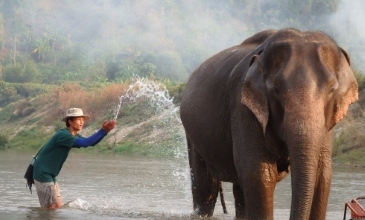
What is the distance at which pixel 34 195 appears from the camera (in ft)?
46.4

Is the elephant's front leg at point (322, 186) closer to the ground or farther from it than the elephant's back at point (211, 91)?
closer to the ground

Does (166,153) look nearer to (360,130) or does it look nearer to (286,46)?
(360,130)

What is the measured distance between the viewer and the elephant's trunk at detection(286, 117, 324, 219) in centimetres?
662

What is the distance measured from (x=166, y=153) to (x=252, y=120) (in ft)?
85.7

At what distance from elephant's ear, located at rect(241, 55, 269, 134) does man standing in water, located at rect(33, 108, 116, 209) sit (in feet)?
10.8

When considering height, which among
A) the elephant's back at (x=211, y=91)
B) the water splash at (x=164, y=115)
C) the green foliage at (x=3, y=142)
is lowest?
the green foliage at (x=3, y=142)

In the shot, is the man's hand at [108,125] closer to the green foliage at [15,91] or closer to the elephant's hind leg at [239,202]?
the elephant's hind leg at [239,202]

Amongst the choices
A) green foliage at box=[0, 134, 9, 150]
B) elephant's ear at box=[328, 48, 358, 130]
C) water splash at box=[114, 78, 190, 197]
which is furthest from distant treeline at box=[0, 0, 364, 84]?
elephant's ear at box=[328, 48, 358, 130]

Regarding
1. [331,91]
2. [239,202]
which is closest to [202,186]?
[239,202]

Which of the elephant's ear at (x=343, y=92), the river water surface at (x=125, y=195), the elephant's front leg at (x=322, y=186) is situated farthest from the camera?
the river water surface at (x=125, y=195)

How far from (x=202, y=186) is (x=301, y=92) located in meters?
4.00

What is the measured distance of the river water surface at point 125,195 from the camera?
10.8m

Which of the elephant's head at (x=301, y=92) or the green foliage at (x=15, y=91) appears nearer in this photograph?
the elephant's head at (x=301, y=92)

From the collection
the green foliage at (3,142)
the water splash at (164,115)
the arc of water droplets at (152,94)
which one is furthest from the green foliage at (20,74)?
the green foliage at (3,142)
